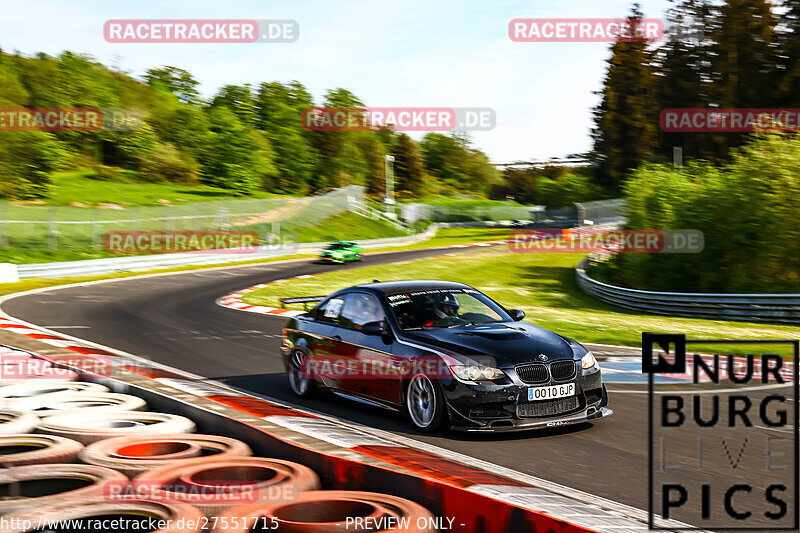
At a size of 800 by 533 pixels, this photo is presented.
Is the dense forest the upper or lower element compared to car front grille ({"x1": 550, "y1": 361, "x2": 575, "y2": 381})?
upper

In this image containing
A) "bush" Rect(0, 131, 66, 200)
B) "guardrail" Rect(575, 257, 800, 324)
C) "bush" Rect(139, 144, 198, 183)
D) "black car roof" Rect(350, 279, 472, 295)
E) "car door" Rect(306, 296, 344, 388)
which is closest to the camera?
"black car roof" Rect(350, 279, 472, 295)

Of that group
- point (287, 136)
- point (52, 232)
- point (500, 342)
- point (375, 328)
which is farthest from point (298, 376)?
point (287, 136)

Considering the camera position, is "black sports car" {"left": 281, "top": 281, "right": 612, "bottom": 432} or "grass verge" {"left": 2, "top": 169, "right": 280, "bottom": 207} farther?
"grass verge" {"left": 2, "top": 169, "right": 280, "bottom": 207}

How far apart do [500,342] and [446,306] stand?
1.13 meters

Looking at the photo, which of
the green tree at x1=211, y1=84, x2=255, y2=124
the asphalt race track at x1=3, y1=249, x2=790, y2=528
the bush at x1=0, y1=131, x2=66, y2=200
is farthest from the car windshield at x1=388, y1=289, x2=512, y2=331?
the green tree at x1=211, y1=84, x2=255, y2=124

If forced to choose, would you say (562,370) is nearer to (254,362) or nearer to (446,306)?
(446,306)

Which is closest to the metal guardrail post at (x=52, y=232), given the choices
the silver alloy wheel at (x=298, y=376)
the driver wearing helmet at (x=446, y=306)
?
the silver alloy wheel at (x=298, y=376)

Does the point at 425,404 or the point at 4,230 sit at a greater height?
the point at 4,230

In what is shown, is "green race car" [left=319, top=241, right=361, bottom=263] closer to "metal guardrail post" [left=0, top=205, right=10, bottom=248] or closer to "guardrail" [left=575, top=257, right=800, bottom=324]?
"metal guardrail post" [left=0, top=205, right=10, bottom=248]

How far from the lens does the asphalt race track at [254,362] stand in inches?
259

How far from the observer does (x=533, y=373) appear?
7.55 m

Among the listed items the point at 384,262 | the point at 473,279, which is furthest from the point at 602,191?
the point at 473,279

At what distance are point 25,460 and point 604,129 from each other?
8514 centimetres

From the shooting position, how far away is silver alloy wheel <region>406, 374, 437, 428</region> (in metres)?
7.81
